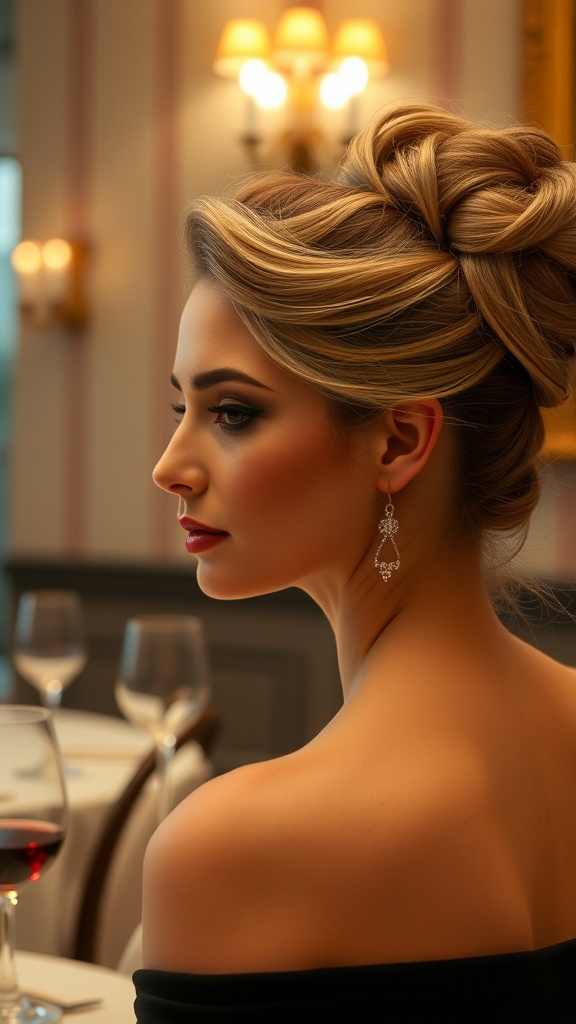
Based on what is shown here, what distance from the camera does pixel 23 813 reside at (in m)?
1.06

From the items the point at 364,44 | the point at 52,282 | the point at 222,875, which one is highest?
the point at 364,44

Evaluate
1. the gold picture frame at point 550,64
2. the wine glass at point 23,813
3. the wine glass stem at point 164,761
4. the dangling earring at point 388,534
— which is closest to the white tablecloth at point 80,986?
the wine glass at point 23,813

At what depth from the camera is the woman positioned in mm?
766

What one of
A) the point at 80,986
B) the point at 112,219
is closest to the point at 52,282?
the point at 112,219

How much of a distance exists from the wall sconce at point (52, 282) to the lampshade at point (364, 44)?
1.28m

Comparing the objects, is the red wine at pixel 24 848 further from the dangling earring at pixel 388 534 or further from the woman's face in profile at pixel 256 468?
the dangling earring at pixel 388 534

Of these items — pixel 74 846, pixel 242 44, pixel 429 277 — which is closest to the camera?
pixel 429 277

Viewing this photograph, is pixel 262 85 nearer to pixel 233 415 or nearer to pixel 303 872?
pixel 233 415

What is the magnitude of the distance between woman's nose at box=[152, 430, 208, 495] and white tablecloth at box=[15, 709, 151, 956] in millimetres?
1201

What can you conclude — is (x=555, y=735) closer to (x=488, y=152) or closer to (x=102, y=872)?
(x=488, y=152)

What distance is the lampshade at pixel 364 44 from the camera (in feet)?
13.9

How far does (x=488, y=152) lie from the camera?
3.29ft

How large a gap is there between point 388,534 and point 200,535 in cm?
15

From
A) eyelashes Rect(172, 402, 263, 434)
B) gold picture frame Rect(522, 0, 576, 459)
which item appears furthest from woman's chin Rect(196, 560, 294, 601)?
gold picture frame Rect(522, 0, 576, 459)
